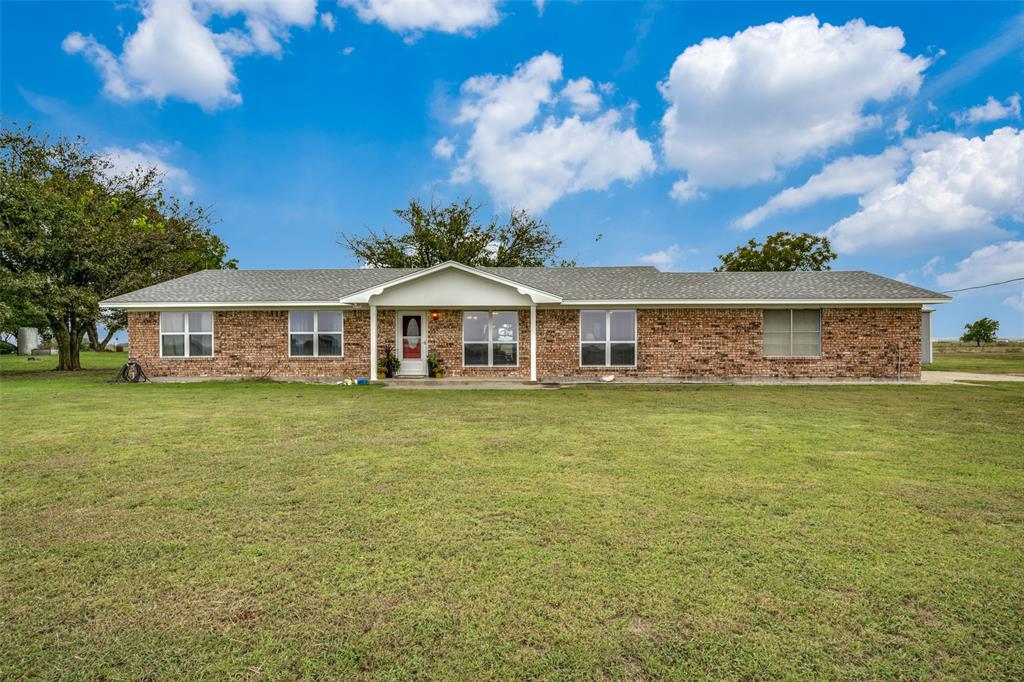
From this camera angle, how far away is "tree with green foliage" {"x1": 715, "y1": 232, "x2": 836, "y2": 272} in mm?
39406

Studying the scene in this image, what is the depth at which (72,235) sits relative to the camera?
62.1ft

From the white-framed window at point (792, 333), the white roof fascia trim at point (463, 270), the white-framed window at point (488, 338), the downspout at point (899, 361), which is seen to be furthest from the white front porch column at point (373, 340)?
the downspout at point (899, 361)

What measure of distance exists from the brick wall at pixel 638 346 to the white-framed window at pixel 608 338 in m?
0.22

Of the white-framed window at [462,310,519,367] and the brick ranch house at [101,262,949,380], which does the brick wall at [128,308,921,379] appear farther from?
the white-framed window at [462,310,519,367]

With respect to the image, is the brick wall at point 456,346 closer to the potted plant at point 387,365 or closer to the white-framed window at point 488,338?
the white-framed window at point 488,338

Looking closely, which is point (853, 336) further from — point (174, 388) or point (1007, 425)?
point (174, 388)

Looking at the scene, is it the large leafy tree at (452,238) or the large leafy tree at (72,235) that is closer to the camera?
the large leafy tree at (72,235)

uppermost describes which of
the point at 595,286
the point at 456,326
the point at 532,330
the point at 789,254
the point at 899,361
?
the point at 789,254

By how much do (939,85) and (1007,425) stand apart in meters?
21.4

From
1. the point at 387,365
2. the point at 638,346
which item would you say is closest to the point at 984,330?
the point at 638,346

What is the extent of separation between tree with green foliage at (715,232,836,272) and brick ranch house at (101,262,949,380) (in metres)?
25.5

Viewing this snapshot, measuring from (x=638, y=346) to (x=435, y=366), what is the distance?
22.2 ft

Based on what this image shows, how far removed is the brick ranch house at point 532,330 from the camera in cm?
1526

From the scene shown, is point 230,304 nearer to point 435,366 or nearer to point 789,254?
point 435,366
